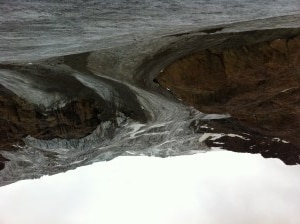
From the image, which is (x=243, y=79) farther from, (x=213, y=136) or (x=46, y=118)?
(x=46, y=118)

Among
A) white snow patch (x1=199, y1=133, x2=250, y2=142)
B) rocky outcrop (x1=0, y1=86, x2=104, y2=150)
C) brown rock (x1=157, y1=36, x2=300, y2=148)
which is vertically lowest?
white snow patch (x1=199, y1=133, x2=250, y2=142)

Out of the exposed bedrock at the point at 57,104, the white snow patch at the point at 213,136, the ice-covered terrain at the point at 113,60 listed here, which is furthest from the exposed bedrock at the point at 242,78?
the white snow patch at the point at 213,136

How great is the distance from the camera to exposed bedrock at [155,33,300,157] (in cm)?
974

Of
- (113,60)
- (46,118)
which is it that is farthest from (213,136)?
(113,60)

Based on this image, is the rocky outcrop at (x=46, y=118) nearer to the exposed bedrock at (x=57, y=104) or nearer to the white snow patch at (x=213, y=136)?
the exposed bedrock at (x=57, y=104)

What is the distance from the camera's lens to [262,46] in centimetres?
980

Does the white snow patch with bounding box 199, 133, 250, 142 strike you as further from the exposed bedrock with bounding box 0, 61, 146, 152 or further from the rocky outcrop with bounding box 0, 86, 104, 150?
the rocky outcrop with bounding box 0, 86, 104, 150

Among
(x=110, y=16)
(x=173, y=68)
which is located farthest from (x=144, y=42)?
(x=110, y=16)

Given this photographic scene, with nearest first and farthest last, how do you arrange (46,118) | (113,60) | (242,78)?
(242,78)
(113,60)
(46,118)

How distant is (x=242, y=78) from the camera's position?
10539 millimetres

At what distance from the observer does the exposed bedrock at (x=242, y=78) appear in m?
9.74

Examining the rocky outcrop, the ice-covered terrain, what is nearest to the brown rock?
the ice-covered terrain

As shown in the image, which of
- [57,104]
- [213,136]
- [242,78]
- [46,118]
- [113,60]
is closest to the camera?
[242,78]

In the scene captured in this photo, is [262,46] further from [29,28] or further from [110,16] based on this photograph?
[29,28]
